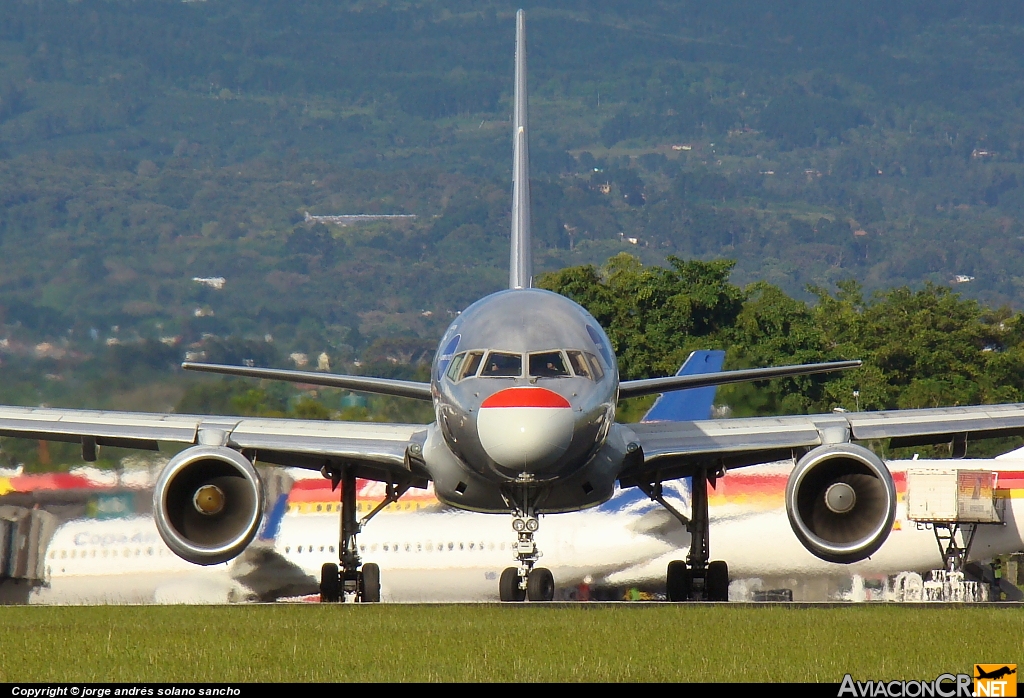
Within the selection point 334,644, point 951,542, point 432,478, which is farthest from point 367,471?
point 951,542

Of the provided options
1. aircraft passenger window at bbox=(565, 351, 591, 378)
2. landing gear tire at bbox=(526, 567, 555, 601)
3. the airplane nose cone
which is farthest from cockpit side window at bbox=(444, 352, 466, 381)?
landing gear tire at bbox=(526, 567, 555, 601)

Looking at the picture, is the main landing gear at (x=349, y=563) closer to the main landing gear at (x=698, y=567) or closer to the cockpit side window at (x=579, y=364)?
the main landing gear at (x=698, y=567)

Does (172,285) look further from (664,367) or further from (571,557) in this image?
(571,557)

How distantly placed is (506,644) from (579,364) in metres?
7.40

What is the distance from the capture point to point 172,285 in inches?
2783

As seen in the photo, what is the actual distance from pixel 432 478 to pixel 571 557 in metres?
10.9

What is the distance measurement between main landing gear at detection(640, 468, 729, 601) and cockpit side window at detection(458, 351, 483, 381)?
17.0 feet

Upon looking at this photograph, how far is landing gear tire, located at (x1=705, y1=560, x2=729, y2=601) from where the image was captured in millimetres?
26672

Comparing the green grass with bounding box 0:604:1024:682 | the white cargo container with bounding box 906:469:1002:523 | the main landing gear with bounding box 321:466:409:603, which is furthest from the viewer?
the white cargo container with bounding box 906:469:1002:523

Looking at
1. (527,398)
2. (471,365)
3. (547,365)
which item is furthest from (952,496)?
(527,398)

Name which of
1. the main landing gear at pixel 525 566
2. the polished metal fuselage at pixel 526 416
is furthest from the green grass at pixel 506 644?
the main landing gear at pixel 525 566

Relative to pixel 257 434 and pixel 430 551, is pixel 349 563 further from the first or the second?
pixel 430 551

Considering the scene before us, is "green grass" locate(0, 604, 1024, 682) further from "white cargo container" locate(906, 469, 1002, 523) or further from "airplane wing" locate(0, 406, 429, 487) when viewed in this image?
"white cargo container" locate(906, 469, 1002, 523)

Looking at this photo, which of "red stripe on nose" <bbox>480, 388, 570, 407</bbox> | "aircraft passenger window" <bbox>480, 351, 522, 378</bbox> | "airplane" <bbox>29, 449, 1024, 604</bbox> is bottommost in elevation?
"red stripe on nose" <bbox>480, 388, 570, 407</bbox>
